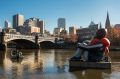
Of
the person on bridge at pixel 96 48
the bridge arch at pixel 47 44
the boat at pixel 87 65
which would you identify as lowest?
the boat at pixel 87 65

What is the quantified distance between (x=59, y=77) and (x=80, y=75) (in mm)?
2988

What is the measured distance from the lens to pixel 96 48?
36062 mm

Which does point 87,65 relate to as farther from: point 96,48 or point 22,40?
point 22,40

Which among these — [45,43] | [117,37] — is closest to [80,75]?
[117,37]

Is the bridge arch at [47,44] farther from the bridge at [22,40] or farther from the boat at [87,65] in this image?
the boat at [87,65]

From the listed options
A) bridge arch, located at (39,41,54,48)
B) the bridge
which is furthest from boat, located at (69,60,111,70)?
bridge arch, located at (39,41,54,48)

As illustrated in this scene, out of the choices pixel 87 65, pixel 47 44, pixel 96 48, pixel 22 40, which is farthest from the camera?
pixel 47 44

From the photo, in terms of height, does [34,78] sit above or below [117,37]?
below

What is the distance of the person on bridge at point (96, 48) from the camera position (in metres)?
36.1

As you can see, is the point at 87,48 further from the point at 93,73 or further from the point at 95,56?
the point at 93,73

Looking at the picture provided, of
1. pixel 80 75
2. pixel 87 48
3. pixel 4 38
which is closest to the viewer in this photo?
pixel 80 75

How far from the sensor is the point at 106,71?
1337 inches

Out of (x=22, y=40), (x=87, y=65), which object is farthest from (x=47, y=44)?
(x=87, y=65)

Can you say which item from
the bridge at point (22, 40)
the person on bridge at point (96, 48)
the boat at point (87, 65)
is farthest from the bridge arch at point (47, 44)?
the person on bridge at point (96, 48)
